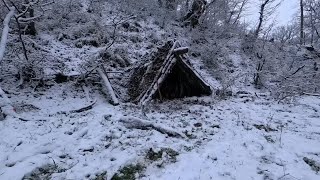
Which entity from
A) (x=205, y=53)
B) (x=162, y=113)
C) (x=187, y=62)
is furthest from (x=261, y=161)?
(x=205, y=53)

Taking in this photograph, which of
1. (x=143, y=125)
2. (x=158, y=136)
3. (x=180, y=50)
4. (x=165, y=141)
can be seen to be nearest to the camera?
(x=165, y=141)

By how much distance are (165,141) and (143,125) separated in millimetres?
728

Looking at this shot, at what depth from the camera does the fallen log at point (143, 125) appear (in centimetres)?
555

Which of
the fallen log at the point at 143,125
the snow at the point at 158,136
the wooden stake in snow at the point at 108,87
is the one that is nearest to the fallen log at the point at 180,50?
the snow at the point at 158,136

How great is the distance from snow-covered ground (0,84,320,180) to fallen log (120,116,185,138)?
0.10 meters

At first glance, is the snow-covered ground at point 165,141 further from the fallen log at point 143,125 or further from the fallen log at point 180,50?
the fallen log at point 180,50

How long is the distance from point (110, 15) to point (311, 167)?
12.3 m

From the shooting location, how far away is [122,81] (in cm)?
915

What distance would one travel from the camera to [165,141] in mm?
5254

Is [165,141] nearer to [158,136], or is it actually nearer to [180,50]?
[158,136]

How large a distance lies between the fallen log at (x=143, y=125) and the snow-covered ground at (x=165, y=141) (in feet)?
0.33

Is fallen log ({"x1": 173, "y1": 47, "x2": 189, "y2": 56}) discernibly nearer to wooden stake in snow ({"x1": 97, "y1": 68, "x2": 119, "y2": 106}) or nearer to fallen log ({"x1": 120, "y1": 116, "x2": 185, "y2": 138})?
wooden stake in snow ({"x1": 97, "y1": 68, "x2": 119, "y2": 106})

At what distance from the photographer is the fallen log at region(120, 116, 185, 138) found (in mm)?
5555

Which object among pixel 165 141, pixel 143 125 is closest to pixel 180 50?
pixel 143 125
